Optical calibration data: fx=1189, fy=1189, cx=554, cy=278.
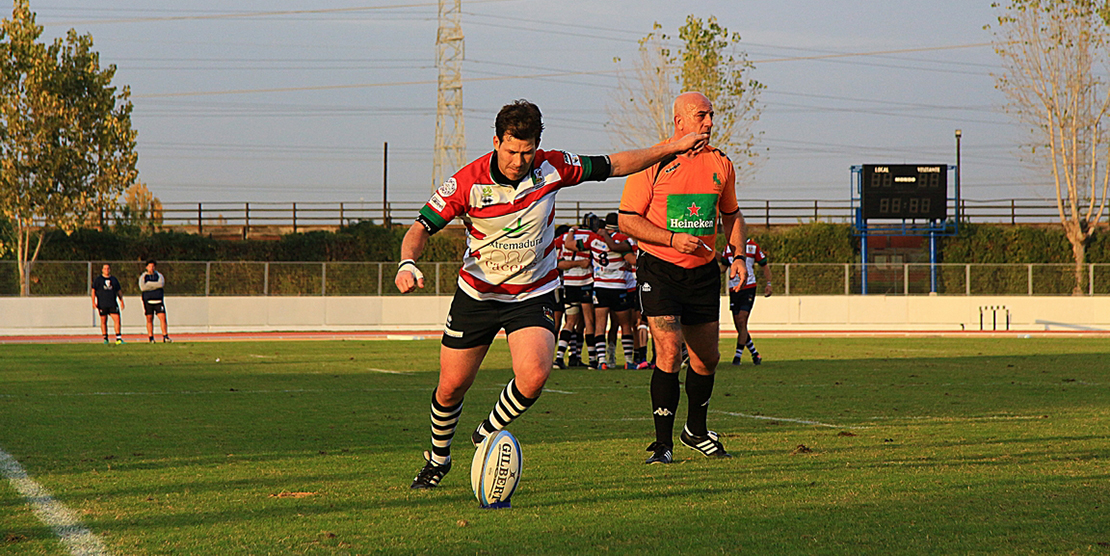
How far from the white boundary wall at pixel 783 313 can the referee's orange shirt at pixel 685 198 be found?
2809 cm

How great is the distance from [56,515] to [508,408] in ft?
6.71

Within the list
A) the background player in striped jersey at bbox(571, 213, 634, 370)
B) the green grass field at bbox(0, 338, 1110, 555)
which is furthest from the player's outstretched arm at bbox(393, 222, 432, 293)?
the background player in striped jersey at bbox(571, 213, 634, 370)

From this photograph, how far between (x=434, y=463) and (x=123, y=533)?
163 centimetres

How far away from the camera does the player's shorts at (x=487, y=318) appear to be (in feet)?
18.5

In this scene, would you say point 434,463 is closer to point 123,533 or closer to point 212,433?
point 123,533

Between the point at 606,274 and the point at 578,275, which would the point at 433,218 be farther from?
the point at 578,275

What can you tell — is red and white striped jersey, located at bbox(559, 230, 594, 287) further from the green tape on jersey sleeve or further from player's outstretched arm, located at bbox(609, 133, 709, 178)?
the green tape on jersey sleeve

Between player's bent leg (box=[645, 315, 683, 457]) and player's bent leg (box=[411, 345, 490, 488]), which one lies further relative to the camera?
player's bent leg (box=[645, 315, 683, 457])

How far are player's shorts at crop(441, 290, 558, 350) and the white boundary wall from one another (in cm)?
2962

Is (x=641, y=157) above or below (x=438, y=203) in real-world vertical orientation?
above

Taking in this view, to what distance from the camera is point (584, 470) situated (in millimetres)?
6324

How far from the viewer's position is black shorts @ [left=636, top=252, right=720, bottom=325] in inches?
273

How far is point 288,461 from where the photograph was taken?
6.76 m

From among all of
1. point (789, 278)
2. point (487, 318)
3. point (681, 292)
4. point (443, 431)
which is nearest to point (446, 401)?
point (443, 431)
